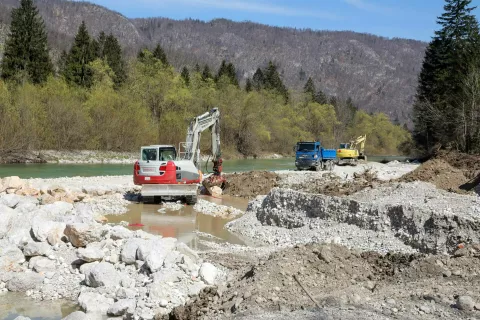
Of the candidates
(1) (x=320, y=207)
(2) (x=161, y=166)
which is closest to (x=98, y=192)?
(2) (x=161, y=166)

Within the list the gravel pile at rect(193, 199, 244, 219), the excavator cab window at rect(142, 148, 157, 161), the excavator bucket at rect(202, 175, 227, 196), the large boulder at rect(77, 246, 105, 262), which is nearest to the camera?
the large boulder at rect(77, 246, 105, 262)

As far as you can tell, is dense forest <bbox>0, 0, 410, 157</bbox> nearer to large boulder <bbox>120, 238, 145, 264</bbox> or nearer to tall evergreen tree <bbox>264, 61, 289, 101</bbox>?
tall evergreen tree <bbox>264, 61, 289, 101</bbox>

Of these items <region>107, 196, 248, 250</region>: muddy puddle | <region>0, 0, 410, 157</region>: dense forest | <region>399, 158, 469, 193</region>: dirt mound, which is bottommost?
<region>107, 196, 248, 250</region>: muddy puddle

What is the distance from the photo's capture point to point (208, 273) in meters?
7.70

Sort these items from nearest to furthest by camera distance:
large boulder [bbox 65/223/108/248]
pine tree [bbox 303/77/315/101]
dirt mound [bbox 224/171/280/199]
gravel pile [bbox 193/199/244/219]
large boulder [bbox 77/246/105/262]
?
large boulder [bbox 77/246/105/262], large boulder [bbox 65/223/108/248], gravel pile [bbox 193/199/244/219], dirt mound [bbox 224/171/280/199], pine tree [bbox 303/77/315/101]

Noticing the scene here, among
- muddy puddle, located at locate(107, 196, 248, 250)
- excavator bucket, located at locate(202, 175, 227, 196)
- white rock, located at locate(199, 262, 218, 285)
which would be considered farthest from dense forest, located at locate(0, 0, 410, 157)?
white rock, located at locate(199, 262, 218, 285)

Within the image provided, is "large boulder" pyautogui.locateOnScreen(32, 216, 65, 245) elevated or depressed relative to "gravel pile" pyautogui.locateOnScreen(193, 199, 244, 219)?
elevated

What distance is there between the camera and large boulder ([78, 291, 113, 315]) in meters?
6.89

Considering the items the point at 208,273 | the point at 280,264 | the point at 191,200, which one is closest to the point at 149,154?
the point at 191,200

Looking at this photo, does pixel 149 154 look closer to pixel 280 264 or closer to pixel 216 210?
pixel 216 210

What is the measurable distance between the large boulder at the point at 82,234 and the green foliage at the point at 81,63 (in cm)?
4955

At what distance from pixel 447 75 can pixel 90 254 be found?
44.2 meters

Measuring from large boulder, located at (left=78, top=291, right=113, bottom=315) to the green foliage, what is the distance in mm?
51808

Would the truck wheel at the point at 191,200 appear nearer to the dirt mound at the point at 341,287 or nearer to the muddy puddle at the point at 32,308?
the dirt mound at the point at 341,287
